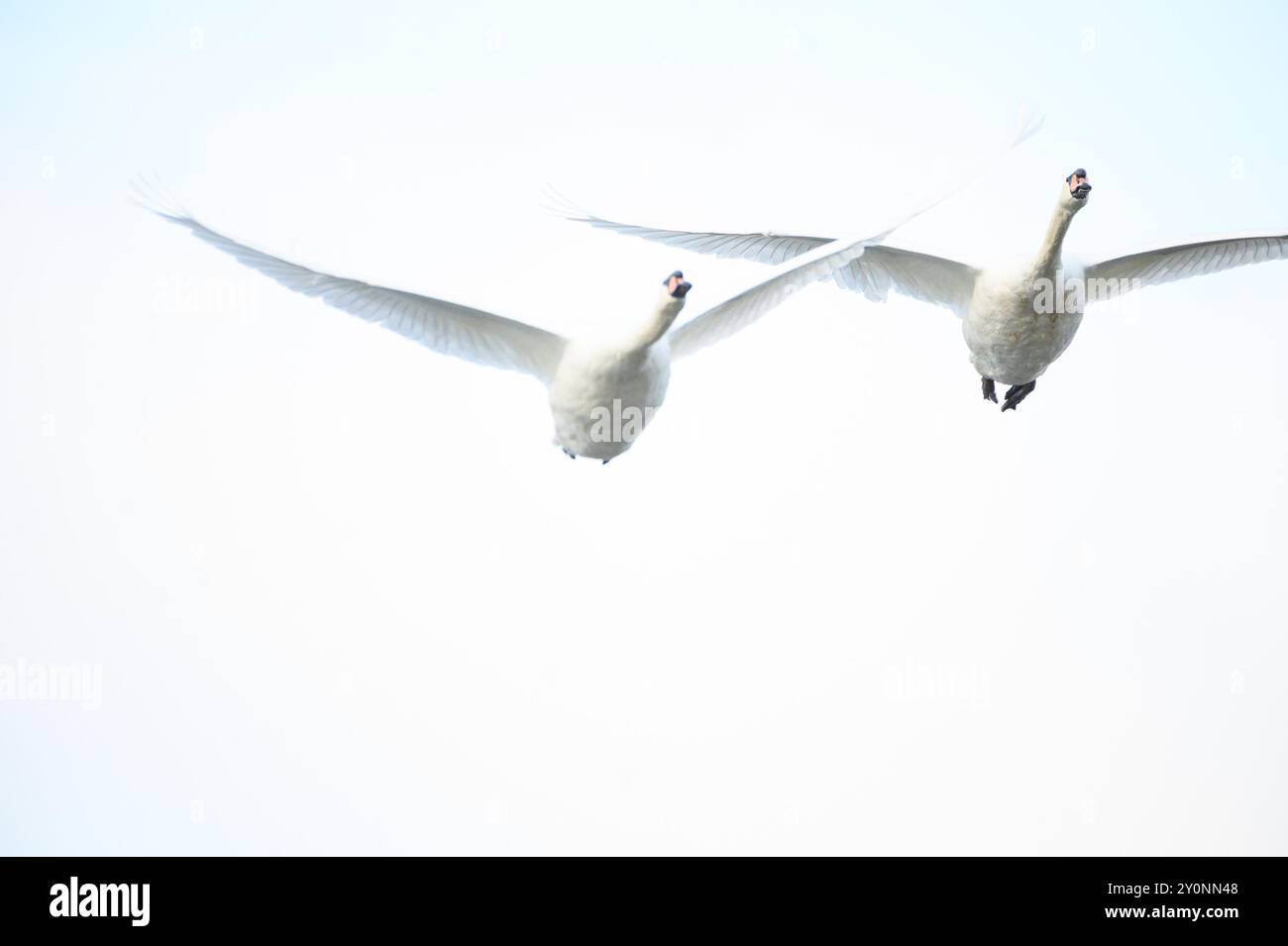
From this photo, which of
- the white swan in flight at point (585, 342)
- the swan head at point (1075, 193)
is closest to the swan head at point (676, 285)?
the white swan in flight at point (585, 342)

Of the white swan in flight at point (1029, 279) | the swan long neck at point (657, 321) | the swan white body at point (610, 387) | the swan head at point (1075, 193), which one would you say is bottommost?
the swan white body at point (610, 387)

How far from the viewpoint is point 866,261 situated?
2091 centimetres

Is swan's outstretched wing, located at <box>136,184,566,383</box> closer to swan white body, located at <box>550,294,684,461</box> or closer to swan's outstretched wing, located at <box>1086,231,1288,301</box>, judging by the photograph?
swan white body, located at <box>550,294,684,461</box>

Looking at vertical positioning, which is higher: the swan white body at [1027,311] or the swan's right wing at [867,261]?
the swan's right wing at [867,261]

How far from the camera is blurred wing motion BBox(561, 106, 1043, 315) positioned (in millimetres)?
20672

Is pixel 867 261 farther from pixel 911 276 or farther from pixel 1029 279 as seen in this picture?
pixel 1029 279

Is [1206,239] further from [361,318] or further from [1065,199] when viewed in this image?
[361,318]

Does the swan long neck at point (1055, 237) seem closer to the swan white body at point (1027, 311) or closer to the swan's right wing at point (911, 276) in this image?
the swan white body at point (1027, 311)

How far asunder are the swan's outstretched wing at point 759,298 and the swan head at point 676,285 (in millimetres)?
391

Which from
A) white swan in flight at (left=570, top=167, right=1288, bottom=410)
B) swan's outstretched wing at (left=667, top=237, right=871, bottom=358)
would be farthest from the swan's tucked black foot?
A: swan's outstretched wing at (left=667, top=237, right=871, bottom=358)

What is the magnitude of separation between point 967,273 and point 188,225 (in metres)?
7.60

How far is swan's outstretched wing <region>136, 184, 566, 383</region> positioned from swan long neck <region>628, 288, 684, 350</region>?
76 centimetres

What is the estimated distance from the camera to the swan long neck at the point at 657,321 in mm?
18375

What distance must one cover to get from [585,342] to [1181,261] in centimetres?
624
